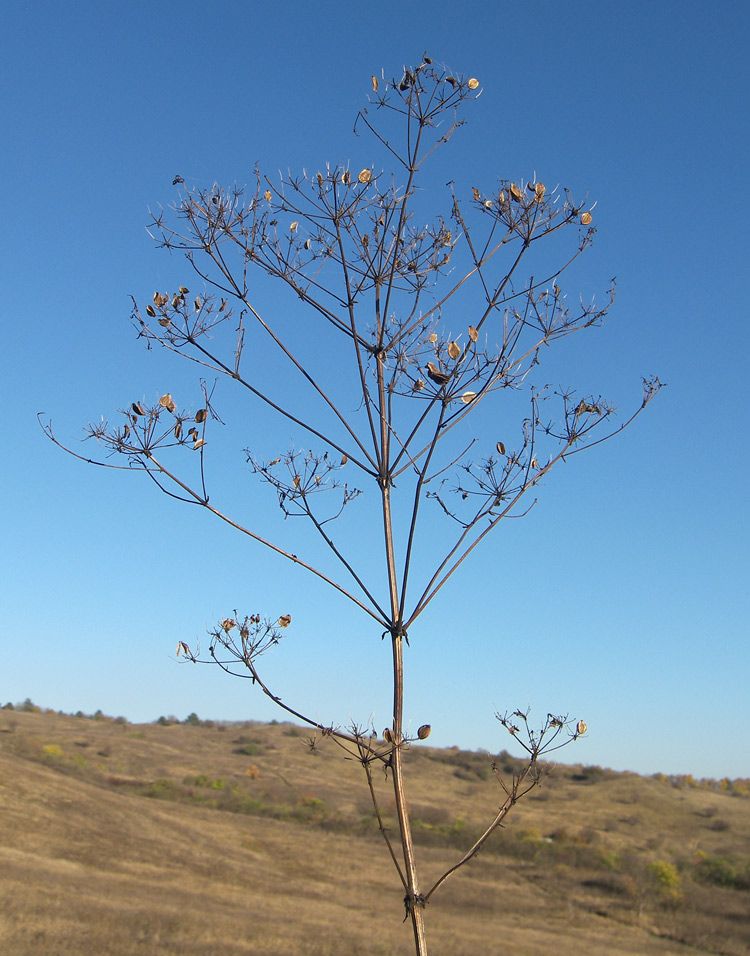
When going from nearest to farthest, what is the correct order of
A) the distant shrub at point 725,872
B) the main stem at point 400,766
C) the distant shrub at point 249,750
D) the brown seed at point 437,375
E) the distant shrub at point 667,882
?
1. the main stem at point 400,766
2. the brown seed at point 437,375
3. the distant shrub at point 667,882
4. the distant shrub at point 725,872
5. the distant shrub at point 249,750

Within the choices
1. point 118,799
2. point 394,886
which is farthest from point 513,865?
point 118,799

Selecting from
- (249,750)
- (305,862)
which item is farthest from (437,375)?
(249,750)

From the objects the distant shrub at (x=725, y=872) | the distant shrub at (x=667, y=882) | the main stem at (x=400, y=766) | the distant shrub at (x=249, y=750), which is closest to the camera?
the main stem at (x=400, y=766)

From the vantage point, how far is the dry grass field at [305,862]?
27.5 m

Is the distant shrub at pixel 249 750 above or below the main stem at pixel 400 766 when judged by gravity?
above

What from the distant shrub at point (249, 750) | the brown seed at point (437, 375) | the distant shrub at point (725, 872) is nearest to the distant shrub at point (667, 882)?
the distant shrub at point (725, 872)

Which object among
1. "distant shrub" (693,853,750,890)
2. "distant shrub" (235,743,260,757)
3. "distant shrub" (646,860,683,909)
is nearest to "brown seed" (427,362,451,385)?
"distant shrub" (646,860,683,909)

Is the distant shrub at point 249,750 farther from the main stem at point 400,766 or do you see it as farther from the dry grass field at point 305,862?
the main stem at point 400,766

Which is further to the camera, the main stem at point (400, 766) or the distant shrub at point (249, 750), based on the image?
the distant shrub at point (249, 750)

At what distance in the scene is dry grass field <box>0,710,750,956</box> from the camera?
27.5 m

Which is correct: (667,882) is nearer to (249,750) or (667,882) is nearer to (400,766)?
(249,750)

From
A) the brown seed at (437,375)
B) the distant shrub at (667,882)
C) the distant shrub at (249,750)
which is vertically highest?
the distant shrub at (249,750)

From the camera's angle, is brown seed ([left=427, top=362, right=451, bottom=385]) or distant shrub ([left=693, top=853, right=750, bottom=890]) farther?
distant shrub ([left=693, top=853, right=750, bottom=890])

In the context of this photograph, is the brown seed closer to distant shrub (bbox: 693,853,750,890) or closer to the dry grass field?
the dry grass field
